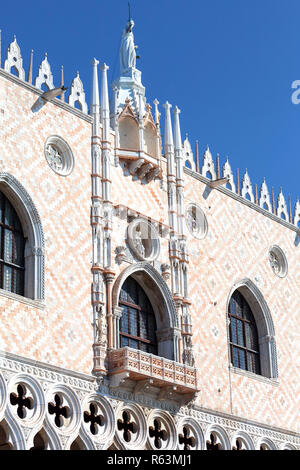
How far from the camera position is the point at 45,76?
70.0ft

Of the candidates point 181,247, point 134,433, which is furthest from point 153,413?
point 181,247

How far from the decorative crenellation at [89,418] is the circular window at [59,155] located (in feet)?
14.5

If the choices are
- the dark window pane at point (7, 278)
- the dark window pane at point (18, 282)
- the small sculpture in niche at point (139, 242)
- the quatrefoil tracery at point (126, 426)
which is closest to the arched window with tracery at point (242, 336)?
the small sculpture in niche at point (139, 242)

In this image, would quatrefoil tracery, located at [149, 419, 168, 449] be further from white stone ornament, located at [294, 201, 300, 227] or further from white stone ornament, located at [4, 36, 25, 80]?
white stone ornament, located at [294, 201, 300, 227]

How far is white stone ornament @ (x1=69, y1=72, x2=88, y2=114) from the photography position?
22047 millimetres

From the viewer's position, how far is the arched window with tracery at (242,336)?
2484 centimetres

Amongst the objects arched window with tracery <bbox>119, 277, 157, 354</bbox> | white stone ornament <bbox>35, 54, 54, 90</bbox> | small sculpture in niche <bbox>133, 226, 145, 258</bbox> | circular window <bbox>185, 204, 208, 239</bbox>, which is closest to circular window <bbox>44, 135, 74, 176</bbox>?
white stone ornament <bbox>35, 54, 54, 90</bbox>

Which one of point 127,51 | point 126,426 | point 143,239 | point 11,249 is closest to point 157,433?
point 126,426

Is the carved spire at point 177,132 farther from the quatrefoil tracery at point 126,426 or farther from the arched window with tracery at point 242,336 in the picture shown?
the quatrefoil tracery at point 126,426

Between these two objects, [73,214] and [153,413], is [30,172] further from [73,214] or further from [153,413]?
[153,413]

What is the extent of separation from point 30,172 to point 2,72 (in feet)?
6.84

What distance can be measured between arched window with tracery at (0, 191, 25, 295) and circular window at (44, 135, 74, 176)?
1.57 m

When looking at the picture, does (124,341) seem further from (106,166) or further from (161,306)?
(106,166)

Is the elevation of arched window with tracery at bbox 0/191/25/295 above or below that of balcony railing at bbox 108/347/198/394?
above
